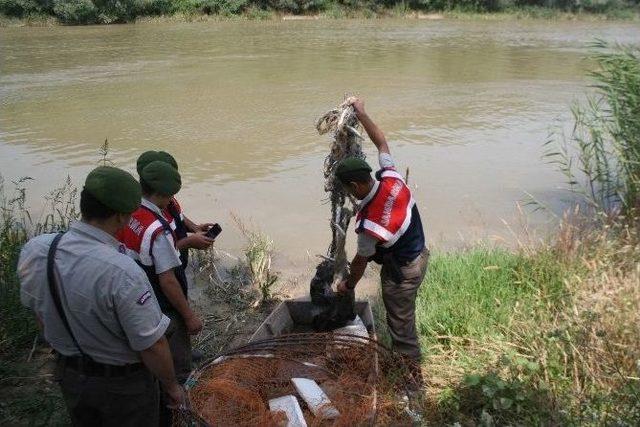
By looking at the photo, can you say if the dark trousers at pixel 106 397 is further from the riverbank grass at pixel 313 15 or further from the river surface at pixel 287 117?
the riverbank grass at pixel 313 15

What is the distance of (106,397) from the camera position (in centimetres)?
238

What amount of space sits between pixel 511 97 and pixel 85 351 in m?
14.1

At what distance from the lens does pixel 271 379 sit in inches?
130

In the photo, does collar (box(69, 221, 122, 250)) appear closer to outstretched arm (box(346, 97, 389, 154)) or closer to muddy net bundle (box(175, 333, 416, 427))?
muddy net bundle (box(175, 333, 416, 427))

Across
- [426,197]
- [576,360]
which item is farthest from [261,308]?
[426,197]

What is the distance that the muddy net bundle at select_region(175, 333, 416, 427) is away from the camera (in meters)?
2.93

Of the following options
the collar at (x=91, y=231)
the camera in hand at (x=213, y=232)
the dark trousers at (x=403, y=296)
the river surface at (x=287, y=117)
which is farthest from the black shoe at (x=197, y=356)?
the river surface at (x=287, y=117)

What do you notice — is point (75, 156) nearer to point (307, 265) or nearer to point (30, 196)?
point (30, 196)

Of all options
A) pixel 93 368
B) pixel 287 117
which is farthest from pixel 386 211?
pixel 287 117

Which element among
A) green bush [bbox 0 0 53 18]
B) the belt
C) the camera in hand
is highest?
green bush [bbox 0 0 53 18]

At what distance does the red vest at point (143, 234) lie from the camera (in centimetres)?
290

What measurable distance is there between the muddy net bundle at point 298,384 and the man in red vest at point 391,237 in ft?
0.77

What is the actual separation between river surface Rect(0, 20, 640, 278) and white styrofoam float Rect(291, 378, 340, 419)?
10.8ft

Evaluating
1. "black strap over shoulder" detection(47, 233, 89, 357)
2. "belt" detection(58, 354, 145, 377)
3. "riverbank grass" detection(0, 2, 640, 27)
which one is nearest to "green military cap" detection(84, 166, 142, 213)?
"black strap over shoulder" detection(47, 233, 89, 357)
